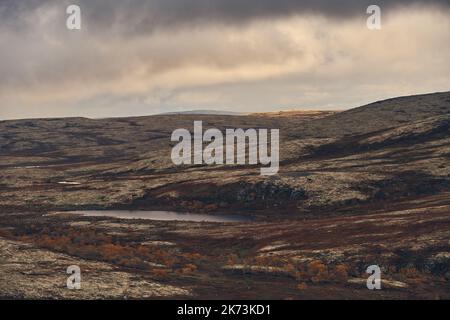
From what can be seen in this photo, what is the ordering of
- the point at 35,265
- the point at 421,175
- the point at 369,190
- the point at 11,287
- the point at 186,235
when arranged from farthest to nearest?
the point at 421,175 → the point at 369,190 → the point at 186,235 → the point at 35,265 → the point at 11,287

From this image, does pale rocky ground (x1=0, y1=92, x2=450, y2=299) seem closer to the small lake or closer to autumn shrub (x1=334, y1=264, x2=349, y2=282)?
autumn shrub (x1=334, y1=264, x2=349, y2=282)

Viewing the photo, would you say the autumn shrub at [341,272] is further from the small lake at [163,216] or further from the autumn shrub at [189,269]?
the small lake at [163,216]

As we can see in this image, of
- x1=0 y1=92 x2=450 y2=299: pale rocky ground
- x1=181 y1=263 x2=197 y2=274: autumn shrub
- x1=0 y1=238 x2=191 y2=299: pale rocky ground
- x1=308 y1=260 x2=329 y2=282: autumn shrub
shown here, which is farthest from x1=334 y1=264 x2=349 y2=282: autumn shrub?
x1=0 y1=238 x2=191 y2=299: pale rocky ground

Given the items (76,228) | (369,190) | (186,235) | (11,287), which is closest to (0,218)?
(76,228)

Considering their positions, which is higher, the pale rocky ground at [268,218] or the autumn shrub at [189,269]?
the pale rocky ground at [268,218]

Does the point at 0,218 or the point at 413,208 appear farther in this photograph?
the point at 0,218

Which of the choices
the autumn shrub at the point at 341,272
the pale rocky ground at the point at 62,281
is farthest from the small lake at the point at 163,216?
the pale rocky ground at the point at 62,281

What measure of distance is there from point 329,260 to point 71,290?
2699 centimetres

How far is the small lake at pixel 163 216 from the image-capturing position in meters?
98.4

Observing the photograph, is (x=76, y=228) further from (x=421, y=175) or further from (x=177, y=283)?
(x=421, y=175)

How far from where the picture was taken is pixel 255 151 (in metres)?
171

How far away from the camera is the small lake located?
98375 mm

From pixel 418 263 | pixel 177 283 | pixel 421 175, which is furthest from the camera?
pixel 421 175

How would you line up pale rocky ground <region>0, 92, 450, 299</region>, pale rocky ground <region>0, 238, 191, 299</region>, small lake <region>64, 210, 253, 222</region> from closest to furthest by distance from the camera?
pale rocky ground <region>0, 238, 191, 299</region>
pale rocky ground <region>0, 92, 450, 299</region>
small lake <region>64, 210, 253, 222</region>
